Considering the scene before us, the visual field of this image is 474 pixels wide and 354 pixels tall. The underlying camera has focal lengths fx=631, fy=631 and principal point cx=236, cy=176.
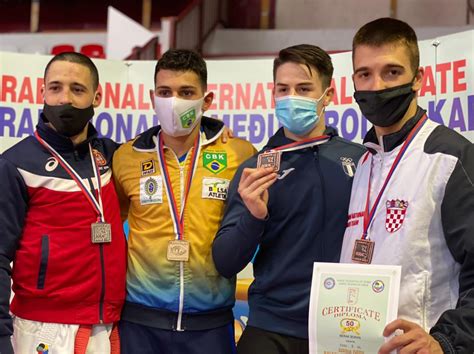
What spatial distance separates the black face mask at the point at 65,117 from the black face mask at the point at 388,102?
4.74 ft

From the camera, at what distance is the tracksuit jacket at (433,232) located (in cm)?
204

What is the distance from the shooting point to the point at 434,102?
4.00 meters

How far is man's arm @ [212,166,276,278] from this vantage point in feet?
8.54

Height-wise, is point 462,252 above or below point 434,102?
below

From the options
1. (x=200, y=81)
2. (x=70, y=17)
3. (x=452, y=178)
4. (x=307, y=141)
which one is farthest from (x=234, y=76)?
(x=70, y=17)

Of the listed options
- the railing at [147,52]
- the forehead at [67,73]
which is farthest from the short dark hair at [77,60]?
the railing at [147,52]

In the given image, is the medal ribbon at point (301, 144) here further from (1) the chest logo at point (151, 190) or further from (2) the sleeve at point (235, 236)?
(1) the chest logo at point (151, 190)

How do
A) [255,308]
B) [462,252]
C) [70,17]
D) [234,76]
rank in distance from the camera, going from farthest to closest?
[70,17] → [234,76] → [255,308] → [462,252]

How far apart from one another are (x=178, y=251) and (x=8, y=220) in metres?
0.78

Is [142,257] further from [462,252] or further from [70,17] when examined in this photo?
[70,17]

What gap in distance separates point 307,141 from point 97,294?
1211 mm

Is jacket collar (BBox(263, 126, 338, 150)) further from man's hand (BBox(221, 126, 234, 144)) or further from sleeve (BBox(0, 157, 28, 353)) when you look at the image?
sleeve (BBox(0, 157, 28, 353))

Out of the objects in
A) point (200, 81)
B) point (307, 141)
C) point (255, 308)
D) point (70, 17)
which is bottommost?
point (255, 308)

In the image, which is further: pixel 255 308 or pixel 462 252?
pixel 255 308
